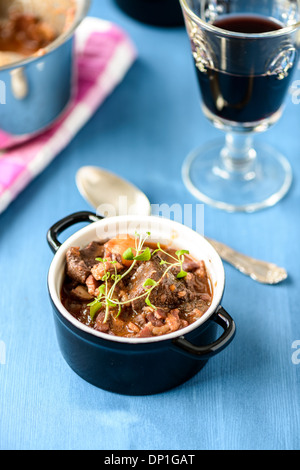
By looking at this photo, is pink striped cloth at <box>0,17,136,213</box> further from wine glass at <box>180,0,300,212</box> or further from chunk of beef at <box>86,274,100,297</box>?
chunk of beef at <box>86,274,100,297</box>

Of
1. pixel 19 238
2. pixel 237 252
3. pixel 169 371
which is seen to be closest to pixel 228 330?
pixel 169 371

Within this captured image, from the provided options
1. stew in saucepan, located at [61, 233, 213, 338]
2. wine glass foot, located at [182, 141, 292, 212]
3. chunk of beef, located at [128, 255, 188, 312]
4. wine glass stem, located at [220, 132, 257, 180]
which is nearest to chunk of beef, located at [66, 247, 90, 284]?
stew in saucepan, located at [61, 233, 213, 338]

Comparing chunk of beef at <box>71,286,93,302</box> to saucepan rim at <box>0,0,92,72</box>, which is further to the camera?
saucepan rim at <box>0,0,92,72</box>

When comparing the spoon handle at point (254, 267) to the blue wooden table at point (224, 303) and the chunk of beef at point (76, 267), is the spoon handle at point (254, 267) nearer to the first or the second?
the blue wooden table at point (224, 303)

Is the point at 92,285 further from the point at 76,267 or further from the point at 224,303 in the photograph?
the point at 224,303

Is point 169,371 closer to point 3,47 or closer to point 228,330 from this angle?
point 228,330

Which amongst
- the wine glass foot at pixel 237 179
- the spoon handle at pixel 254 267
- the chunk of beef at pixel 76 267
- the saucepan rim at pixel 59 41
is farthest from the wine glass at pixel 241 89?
the chunk of beef at pixel 76 267
